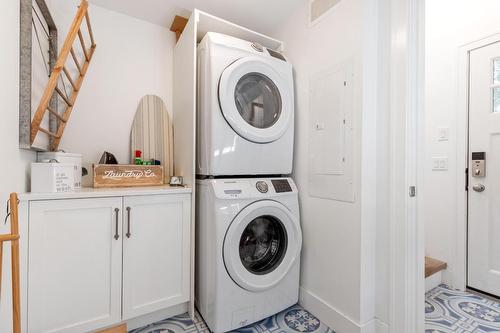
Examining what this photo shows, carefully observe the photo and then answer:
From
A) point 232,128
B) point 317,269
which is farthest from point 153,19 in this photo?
point 317,269

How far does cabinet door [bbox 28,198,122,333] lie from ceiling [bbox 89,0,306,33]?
4.92 feet

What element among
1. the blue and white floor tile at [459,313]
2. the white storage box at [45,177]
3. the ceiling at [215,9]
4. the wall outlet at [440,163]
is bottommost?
the blue and white floor tile at [459,313]

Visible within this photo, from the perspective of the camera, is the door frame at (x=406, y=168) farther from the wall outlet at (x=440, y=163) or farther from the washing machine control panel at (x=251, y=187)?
the wall outlet at (x=440, y=163)

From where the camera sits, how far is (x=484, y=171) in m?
1.92

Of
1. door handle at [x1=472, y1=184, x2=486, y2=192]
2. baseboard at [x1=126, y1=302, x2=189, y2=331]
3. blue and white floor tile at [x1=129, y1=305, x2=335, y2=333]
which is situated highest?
door handle at [x1=472, y1=184, x2=486, y2=192]

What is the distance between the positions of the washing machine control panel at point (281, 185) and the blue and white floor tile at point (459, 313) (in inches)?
48.7

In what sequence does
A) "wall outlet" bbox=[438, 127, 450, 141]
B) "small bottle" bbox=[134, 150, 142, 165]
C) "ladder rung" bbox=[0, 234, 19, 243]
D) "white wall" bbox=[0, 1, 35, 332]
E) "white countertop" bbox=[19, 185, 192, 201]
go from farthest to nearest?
"wall outlet" bbox=[438, 127, 450, 141] < "small bottle" bbox=[134, 150, 142, 165] < "white countertop" bbox=[19, 185, 192, 201] < "white wall" bbox=[0, 1, 35, 332] < "ladder rung" bbox=[0, 234, 19, 243]

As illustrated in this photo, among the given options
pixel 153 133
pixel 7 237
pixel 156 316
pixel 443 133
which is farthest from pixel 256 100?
pixel 443 133

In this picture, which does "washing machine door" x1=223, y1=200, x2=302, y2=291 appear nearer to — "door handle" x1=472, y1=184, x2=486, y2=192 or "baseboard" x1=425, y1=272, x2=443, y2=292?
"baseboard" x1=425, y1=272, x2=443, y2=292

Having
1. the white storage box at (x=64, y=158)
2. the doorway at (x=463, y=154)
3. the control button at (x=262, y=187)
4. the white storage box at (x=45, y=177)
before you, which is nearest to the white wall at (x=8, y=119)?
the white storage box at (x=45, y=177)

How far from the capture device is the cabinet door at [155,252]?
1.41m

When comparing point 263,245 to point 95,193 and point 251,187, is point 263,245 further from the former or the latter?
point 95,193

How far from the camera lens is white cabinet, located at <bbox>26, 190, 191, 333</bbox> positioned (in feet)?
3.92

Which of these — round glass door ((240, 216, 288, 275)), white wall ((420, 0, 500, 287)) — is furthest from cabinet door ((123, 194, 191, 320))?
white wall ((420, 0, 500, 287))
